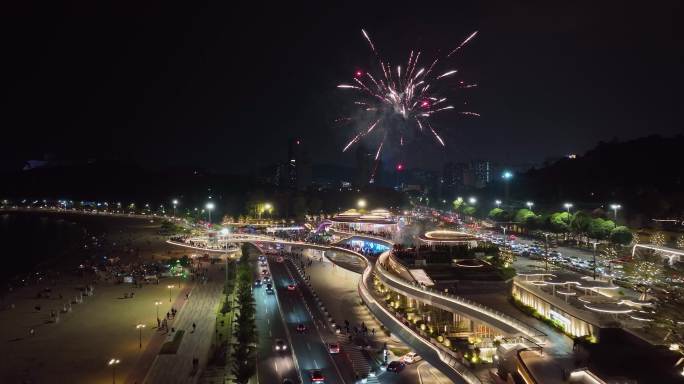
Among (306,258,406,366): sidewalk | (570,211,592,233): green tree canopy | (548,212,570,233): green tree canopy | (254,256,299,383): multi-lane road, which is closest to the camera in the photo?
(254,256,299,383): multi-lane road

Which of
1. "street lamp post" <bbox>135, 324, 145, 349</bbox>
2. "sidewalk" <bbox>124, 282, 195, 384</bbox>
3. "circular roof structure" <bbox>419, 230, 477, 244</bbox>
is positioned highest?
"circular roof structure" <bbox>419, 230, 477, 244</bbox>

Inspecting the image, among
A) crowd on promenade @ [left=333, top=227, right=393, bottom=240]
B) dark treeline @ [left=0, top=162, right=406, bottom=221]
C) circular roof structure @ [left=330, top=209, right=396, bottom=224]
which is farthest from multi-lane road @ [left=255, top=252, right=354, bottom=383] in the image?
dark treeline @ [left=0, top=162, right=406, bottom=221]

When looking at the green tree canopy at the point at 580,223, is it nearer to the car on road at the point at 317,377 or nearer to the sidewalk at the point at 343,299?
the sidewalk at the point at 343,299

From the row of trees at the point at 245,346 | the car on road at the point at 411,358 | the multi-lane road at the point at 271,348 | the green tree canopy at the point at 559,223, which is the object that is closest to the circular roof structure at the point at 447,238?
the multi-lane road at the point at 271,348

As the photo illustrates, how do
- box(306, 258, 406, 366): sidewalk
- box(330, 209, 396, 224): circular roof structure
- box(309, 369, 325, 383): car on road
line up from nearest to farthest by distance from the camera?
1. box(309, 369, 325, 383): car on road
2. box(306, 258, 406, 366): sidewalk
3. box(330, 209, 396, 224): circular roof structure

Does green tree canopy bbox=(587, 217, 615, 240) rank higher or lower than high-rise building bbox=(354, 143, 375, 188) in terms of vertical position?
lower

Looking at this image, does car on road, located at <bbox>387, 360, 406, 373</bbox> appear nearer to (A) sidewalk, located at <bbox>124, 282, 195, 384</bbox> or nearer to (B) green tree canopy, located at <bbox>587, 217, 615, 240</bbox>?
(A) sidewalk, located at <bbox>124, 282, 195, 384</bbox>

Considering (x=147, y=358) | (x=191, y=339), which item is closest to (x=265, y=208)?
(x=191, y=339)
